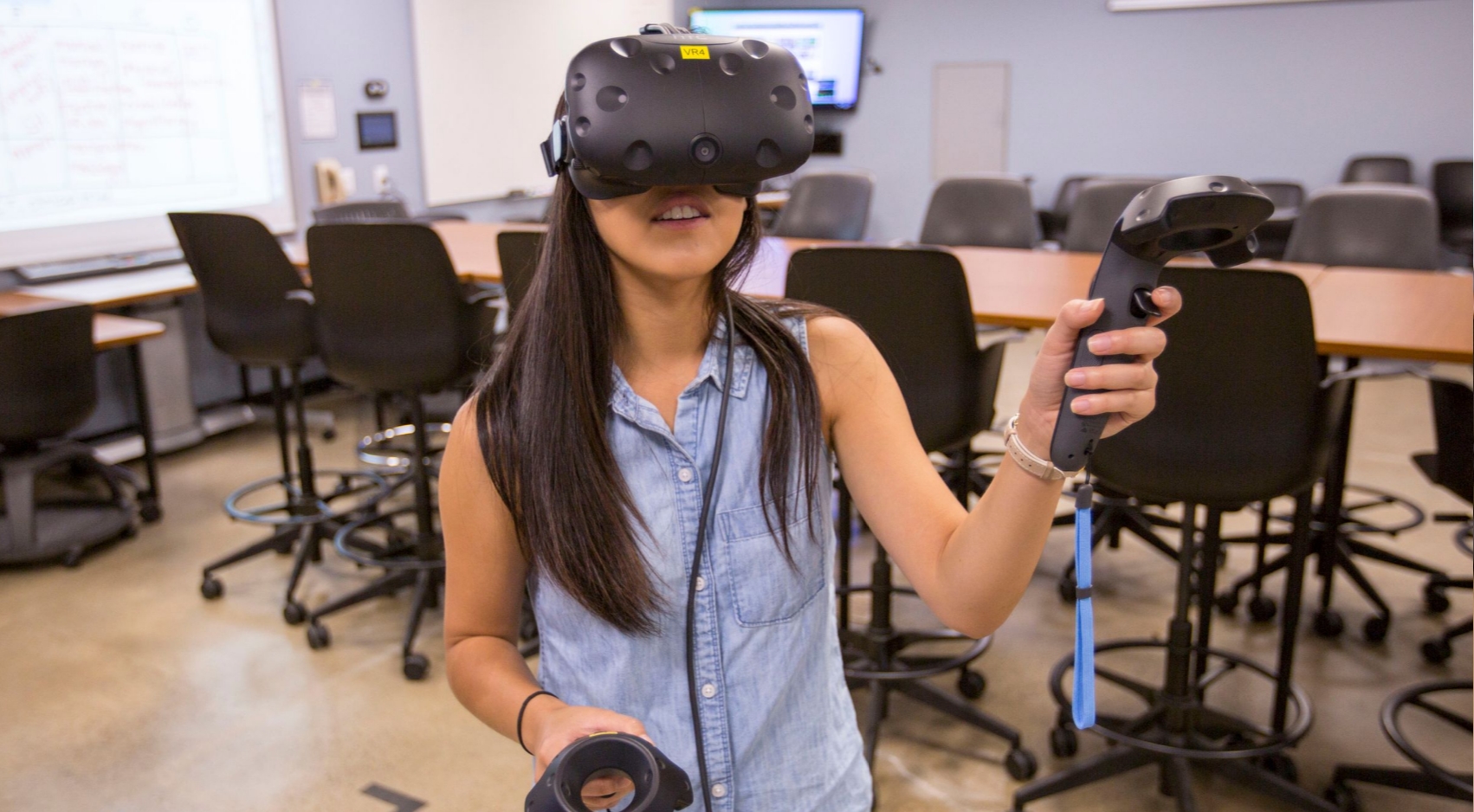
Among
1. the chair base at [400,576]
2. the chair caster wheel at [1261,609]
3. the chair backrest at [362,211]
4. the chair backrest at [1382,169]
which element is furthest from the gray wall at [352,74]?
the chair backrest at [1382,169]

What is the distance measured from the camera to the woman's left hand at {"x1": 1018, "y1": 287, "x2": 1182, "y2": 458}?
691mm

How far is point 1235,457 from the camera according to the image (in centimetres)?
188

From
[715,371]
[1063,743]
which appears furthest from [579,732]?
[1063,743]

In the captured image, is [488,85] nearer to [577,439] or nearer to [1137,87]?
[1137,87]

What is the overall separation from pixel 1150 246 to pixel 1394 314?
2006 millimetres

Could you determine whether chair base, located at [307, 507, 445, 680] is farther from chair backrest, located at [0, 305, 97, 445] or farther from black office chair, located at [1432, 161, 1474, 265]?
black office chair, located at [1432, 161, 1474, 265]

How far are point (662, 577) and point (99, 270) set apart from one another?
3.97 m

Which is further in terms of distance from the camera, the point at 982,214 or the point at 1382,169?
the point at 1382,169

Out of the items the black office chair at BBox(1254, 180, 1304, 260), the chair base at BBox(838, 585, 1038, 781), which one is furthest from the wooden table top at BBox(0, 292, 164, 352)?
the black office chair at BBox(1254, 180, 1304, 260)

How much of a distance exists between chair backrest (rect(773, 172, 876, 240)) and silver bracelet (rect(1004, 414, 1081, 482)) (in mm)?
3656

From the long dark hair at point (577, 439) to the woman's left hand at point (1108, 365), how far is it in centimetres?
29

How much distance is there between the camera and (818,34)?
742cm

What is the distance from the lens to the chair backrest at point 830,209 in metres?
4.42

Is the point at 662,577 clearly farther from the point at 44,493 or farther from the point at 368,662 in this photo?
the point at 44,493
